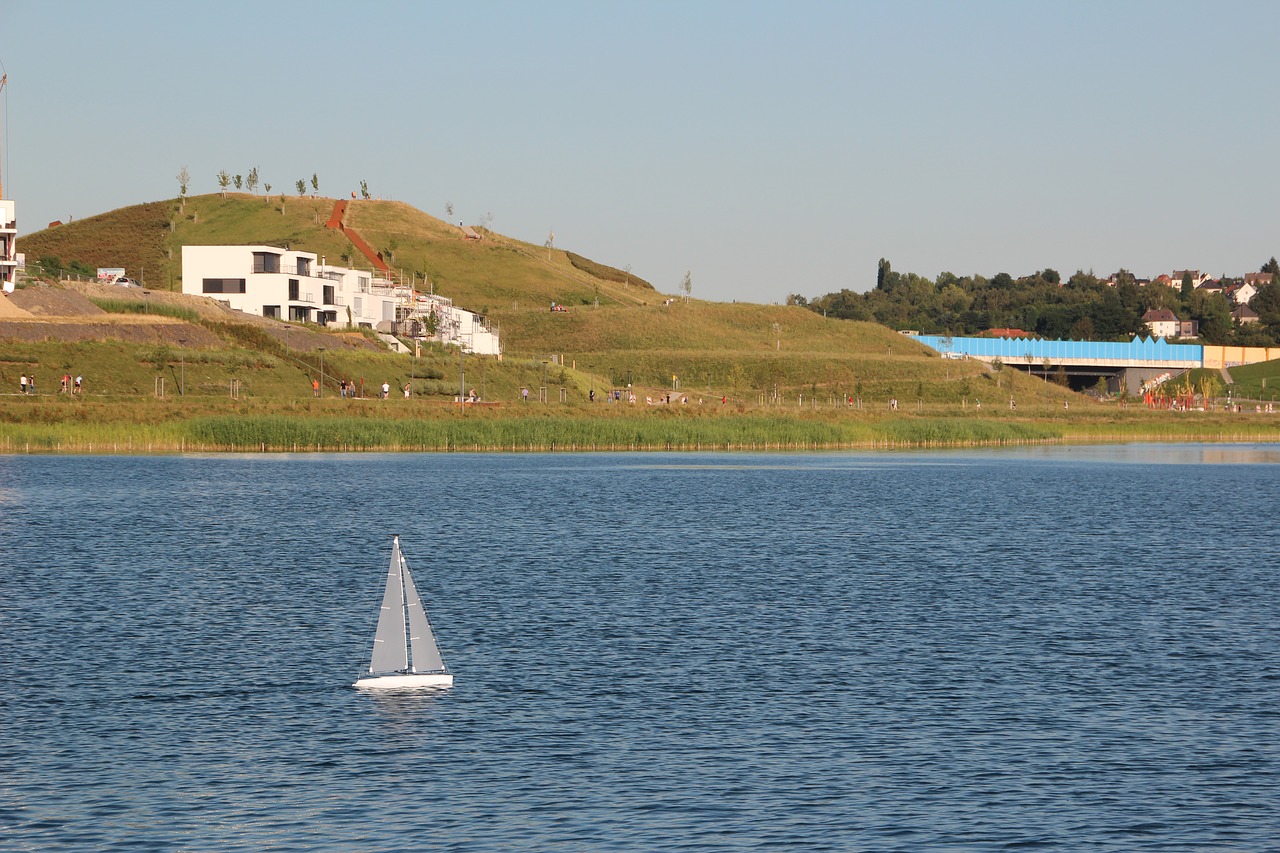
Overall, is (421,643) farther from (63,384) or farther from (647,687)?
(63,384)

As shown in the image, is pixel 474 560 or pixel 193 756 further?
pixel 474 560

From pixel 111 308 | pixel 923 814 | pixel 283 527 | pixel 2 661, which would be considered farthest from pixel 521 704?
pixel 111 308

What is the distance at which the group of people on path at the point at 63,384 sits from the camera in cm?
12281

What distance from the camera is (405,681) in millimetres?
29953

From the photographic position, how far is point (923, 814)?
2142cm

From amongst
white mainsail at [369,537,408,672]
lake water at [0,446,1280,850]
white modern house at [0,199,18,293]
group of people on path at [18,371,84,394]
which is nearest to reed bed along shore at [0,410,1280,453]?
group of people on path at [18,371,84,394]

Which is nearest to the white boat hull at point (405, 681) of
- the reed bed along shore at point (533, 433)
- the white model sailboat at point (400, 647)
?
the white model sailboat at point (400, 647)

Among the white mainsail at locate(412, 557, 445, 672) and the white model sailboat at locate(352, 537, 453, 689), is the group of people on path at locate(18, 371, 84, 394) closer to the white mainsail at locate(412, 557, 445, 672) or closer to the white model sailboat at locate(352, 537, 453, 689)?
the white model sailboat at locate(352, 537, 453, 689)

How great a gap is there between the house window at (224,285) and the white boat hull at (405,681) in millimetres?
165697

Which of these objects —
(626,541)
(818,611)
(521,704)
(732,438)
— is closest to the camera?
(521,704)

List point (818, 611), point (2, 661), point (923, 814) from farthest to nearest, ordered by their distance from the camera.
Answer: point (818, 611) < point (2, 661) < point (923, 814)

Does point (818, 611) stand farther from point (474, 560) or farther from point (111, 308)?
point (111, 308)

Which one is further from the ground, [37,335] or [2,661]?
[37,335]

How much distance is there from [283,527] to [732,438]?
208 feet
